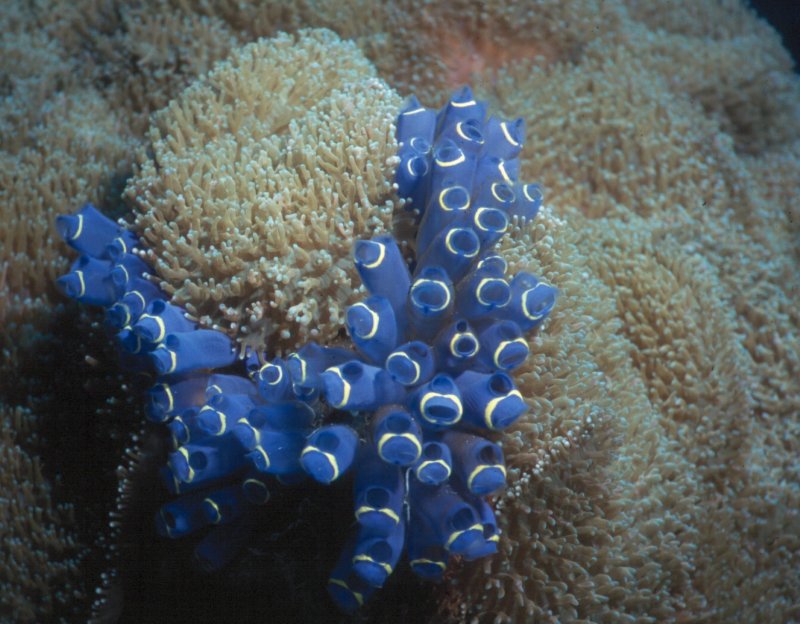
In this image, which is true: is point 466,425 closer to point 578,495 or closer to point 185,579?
point 578,495

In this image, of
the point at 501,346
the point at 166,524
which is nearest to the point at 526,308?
the point at 501,346

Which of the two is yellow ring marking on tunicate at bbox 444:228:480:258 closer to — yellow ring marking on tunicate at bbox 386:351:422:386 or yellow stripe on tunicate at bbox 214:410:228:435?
yellow ring marking on tunicate at bbox 386:351:422:386

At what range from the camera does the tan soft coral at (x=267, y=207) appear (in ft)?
7.01

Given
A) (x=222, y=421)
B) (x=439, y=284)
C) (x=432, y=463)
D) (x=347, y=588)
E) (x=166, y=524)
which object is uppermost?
(x=439, y=284)

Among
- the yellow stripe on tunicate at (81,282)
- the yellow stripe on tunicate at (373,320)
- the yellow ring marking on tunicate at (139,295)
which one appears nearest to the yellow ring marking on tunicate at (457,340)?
the yellow stripe on tunicate at (373,320)

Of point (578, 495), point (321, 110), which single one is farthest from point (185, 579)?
point (321, 110)

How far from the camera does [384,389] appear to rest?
1.88 m

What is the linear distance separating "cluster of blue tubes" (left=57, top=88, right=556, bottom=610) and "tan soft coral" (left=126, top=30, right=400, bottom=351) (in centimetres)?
12

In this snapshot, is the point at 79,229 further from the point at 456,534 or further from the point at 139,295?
the point at 456,534

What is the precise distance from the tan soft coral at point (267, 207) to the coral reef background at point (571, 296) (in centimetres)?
12

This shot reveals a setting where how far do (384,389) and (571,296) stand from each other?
104 cm

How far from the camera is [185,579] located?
94.0 inches

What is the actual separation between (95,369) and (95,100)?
1.96 metres

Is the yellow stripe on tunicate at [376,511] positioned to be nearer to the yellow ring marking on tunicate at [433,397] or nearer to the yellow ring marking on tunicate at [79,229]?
the yellow ring marking on tunicate at [433,397]
